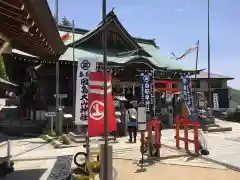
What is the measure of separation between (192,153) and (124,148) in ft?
9.29

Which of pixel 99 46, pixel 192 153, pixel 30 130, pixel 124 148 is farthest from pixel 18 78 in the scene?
pixel 192 153

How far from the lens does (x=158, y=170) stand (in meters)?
7.37

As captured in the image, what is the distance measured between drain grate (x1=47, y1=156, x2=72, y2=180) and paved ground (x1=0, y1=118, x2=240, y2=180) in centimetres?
16

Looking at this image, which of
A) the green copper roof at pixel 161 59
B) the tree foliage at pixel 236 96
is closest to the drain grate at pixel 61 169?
the green copper roof at pixel 161 59

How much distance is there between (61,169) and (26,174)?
90cm

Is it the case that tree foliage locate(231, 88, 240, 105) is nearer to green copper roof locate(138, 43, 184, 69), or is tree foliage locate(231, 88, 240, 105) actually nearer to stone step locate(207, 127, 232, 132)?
green copper roof locate(138, 43, 184, 69)

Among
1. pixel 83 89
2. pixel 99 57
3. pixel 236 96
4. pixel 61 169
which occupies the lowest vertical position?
pixel 61 169

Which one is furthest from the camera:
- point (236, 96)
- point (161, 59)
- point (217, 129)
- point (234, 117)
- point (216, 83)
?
point (236, 96)

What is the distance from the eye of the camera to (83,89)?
8.52 meters

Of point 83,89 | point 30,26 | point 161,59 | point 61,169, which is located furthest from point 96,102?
point 161,59

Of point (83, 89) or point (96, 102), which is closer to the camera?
point (96, 102)

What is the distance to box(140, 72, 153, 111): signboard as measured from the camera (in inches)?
601

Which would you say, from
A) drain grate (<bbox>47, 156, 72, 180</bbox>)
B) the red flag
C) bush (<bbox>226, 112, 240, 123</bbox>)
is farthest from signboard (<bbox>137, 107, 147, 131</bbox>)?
bush (<bbox>226, 112, 240, 123</bbox>)

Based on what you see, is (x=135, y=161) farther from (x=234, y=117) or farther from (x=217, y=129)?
(x=234, y=117)
